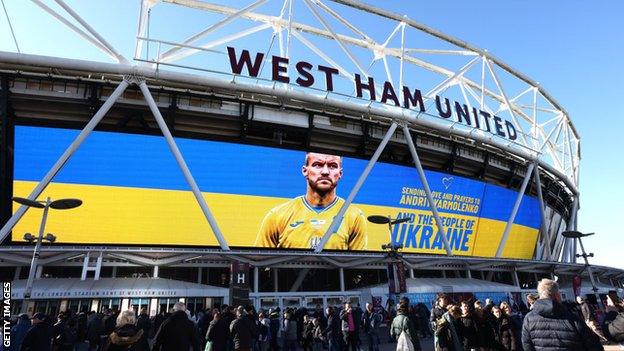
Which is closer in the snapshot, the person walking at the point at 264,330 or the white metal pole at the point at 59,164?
the person walking at the point at 264,330

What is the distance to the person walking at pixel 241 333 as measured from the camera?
9.43m

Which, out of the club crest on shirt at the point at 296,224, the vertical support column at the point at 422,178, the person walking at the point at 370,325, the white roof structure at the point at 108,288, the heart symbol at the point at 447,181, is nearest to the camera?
the person walking at the point at 370,325

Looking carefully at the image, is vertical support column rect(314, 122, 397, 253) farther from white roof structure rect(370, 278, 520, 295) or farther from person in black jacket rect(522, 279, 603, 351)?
person in black jacket rect(522, 279, 603, 351)

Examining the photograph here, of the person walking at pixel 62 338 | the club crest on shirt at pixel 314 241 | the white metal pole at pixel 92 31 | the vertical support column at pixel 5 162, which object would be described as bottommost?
the person walking at pixel 62 338

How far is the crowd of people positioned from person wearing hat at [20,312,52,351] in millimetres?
11

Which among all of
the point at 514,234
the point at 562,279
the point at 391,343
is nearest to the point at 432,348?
the point at 391,343

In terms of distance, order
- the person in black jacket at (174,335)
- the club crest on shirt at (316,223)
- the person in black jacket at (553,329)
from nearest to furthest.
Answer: the person in black jacket at (553,329) < the person in black jacket at (174,335) < the club crest on shirt at (316,223)

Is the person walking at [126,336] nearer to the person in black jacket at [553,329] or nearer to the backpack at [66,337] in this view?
the person in black jacket at [553,329]

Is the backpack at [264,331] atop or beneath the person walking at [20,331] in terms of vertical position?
beneath

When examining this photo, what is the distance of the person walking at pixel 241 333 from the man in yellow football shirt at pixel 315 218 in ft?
50.6

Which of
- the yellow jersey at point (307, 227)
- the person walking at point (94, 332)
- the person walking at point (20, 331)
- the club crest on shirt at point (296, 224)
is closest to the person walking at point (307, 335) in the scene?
the person walking at point (94, 332)

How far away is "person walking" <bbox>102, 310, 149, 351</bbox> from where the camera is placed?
5.45 metres

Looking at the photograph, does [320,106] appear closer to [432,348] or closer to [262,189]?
[262,189]

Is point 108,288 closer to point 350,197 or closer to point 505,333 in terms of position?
point 350,197
